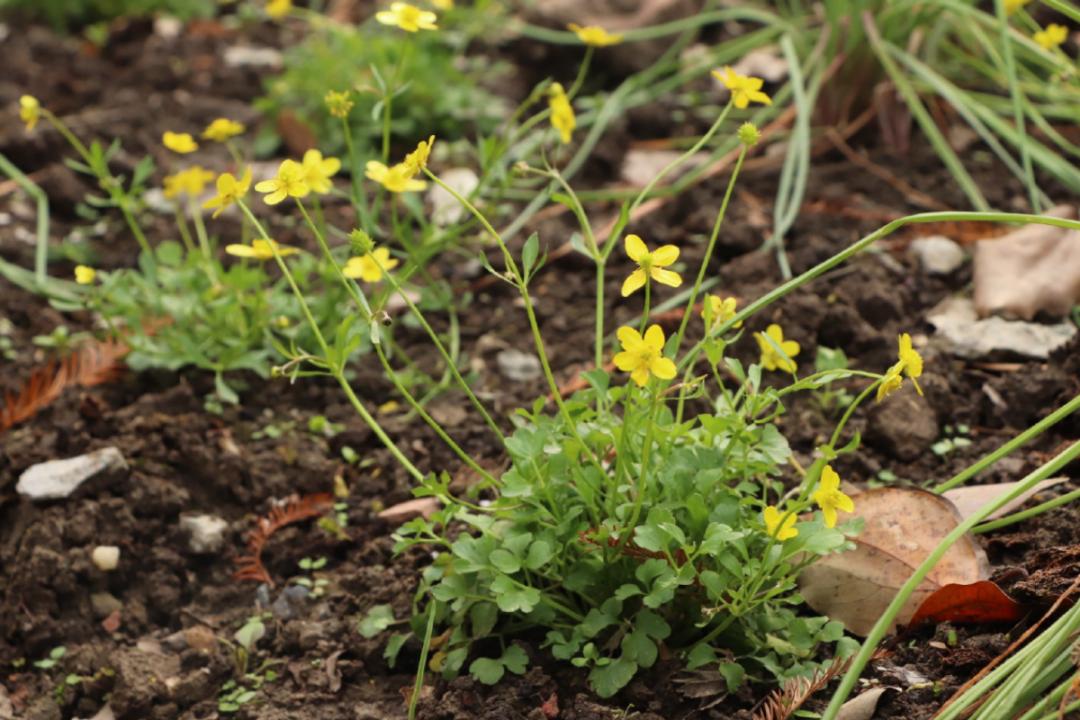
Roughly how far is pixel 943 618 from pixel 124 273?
1520 mm

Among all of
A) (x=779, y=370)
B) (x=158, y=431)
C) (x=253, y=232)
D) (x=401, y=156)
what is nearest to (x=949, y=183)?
(x=779, y=370)

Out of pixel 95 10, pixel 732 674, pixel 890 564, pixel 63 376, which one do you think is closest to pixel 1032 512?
pixel 890 564

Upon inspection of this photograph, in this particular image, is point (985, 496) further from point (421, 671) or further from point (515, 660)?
point (421, 671)

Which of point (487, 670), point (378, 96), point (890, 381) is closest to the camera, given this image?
point (890, 381)

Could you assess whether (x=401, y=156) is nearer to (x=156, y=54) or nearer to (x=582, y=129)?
(x=582, y=129)

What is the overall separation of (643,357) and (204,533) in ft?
2.90

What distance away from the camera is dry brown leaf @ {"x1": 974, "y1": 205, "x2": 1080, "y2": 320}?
2180mm

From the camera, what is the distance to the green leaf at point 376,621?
1689mm

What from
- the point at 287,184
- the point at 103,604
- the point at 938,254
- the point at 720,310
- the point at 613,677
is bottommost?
the point at 103,604

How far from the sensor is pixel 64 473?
196 cm

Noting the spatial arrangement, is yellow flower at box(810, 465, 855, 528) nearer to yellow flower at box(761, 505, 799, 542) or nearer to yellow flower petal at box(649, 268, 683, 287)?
yellow flower at box(761, 505, 799, 542)

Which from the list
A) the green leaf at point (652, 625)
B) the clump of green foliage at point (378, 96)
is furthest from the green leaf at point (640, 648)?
the clump of green foliage at point (378, 96)

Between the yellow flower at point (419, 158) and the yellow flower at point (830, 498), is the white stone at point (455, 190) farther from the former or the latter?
the yellow flower at point (830, 498)

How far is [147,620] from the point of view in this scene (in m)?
1.85
